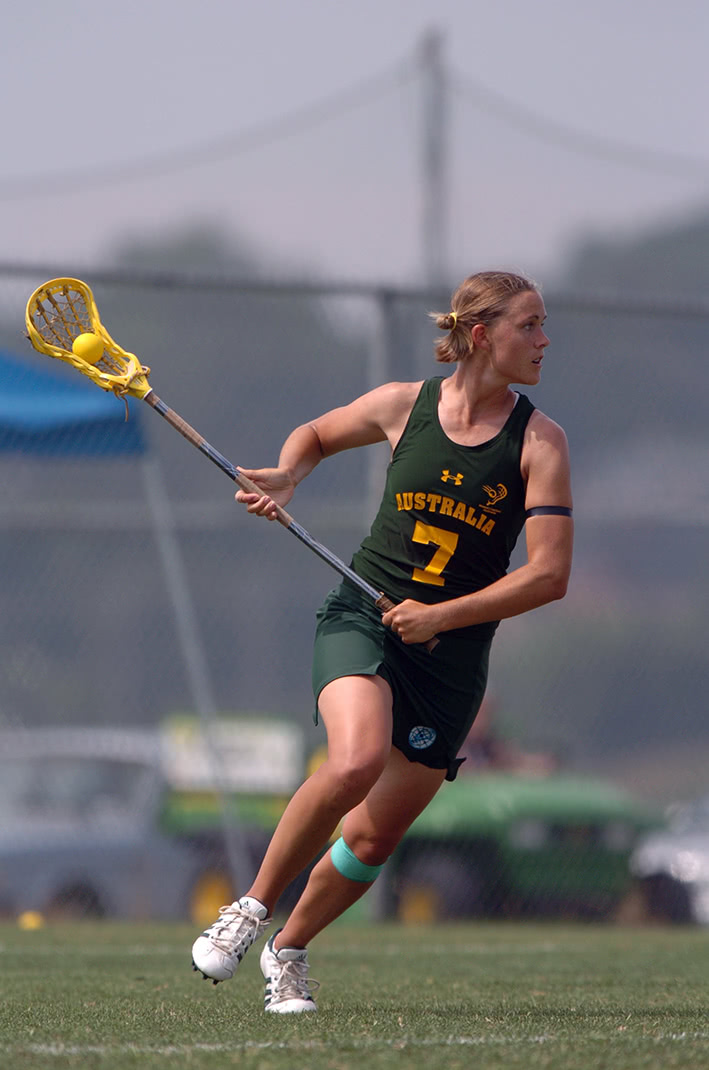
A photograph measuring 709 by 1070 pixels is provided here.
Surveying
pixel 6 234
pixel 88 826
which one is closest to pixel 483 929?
pixel 88 826

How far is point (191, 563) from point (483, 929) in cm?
249

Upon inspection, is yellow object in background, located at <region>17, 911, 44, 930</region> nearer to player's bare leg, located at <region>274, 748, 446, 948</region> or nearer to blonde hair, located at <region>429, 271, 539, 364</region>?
player's bare leg, located at <region>274, 748, 446, 948</region>

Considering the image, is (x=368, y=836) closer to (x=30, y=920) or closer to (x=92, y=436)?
(x=30, y=920)

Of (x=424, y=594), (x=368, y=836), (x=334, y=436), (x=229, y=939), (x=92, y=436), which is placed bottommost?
(x=229, y=939)

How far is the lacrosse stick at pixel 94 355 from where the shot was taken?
4.16 meters

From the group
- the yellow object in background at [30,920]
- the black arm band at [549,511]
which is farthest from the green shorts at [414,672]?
the yellow object in background at [30,920]

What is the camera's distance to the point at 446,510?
3.86 meters

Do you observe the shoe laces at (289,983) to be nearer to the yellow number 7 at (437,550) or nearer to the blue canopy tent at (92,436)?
the yellow number 7 at (437,550)

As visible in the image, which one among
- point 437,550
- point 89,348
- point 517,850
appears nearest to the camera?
point 437,550

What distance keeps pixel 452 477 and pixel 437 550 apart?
0.62ft

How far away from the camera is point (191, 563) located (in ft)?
28.5

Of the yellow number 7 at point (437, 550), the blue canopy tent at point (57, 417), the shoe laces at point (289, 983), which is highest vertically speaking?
the blue canopy tent at point (57, 417)

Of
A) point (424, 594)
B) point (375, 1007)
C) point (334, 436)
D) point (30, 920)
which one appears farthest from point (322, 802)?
point (30, 920)

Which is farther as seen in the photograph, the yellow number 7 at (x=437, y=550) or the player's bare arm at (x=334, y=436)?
the player's bare arm at (x=334, y=436)
